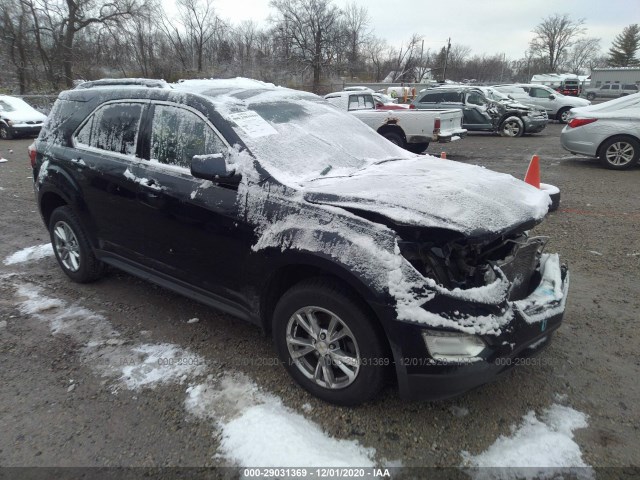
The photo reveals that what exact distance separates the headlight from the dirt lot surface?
0.54m

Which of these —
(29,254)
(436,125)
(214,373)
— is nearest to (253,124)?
(214,373)

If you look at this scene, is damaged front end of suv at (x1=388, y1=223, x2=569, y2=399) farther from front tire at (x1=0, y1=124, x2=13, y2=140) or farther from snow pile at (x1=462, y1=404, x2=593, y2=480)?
front tire at (x1=0, y1=124, x2=13, y2=140)

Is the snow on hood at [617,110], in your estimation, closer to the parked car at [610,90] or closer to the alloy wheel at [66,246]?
the alloy wheel at [66,246]

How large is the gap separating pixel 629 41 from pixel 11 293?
3627 inches

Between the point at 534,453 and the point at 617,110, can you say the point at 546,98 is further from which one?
the point at 534,453

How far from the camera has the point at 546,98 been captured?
67.3 feet

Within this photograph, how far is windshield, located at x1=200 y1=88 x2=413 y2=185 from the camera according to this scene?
2.93 metres

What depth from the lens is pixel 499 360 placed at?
7.50 ft

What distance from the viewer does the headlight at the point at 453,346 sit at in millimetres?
2211

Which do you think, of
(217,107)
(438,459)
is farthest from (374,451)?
(217,107)

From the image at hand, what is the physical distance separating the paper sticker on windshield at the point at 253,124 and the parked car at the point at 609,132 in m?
8.88

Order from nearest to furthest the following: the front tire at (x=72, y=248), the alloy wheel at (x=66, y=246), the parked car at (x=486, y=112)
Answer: the front tire at (x=72, y=248), the alloy wheel at (x=66, y=246), the parked car at (x=486, y=112)

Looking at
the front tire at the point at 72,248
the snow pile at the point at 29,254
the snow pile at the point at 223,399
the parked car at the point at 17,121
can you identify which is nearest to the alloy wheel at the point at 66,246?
the front tire at the point at 72,248

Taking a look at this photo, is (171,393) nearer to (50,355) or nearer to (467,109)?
(50,355)
